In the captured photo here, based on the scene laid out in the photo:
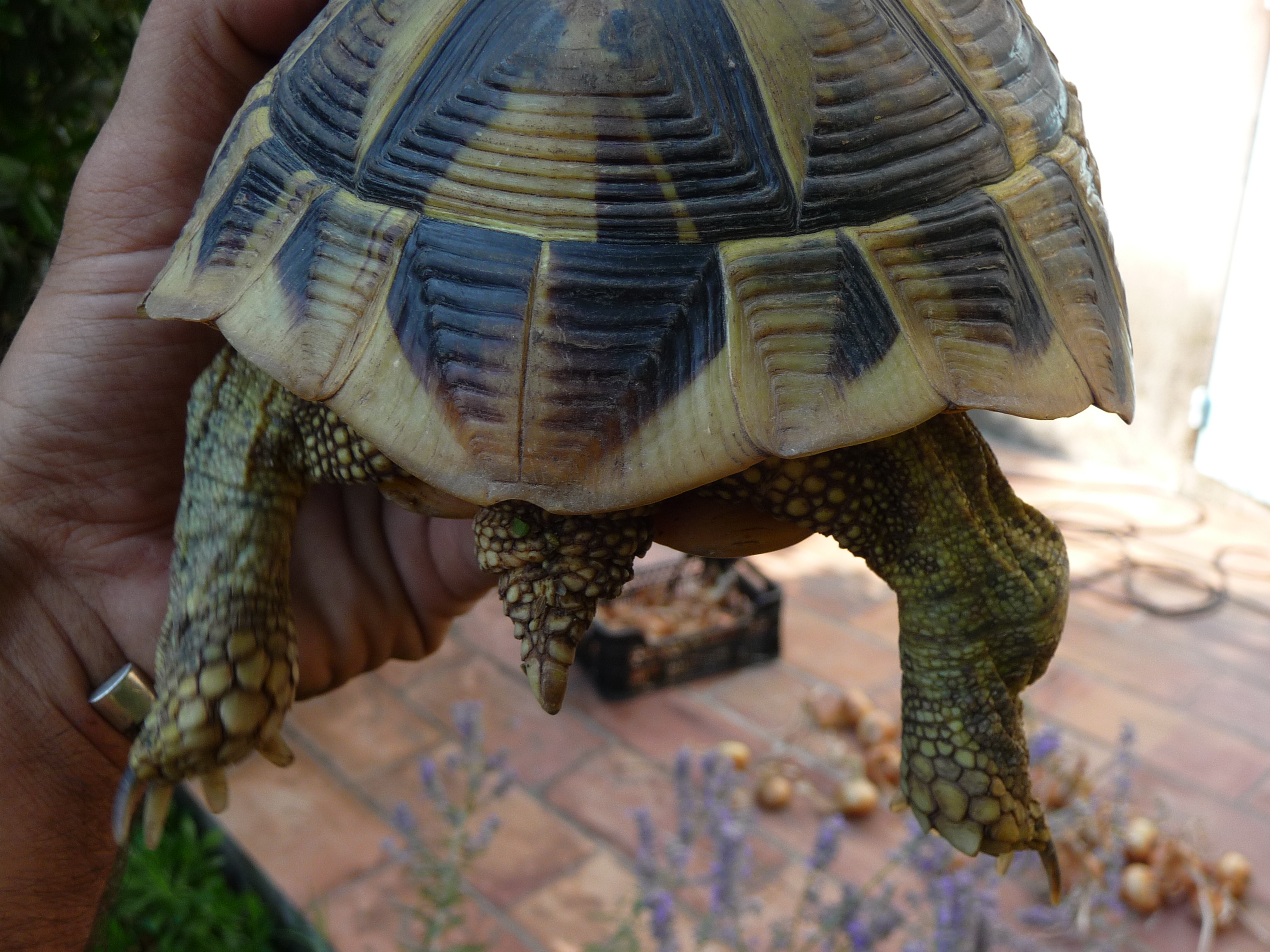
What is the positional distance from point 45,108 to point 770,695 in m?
1.86

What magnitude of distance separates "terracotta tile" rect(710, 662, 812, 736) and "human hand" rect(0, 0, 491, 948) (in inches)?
54.9

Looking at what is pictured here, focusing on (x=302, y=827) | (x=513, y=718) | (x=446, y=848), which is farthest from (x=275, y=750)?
(x=513, y=718)

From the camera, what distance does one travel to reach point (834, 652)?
2736 millimetres

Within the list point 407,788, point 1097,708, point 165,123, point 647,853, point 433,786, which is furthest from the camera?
point 1097,708

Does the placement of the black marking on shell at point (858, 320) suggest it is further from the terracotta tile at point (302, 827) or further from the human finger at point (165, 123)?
the terracotta tile at point (302, 827)

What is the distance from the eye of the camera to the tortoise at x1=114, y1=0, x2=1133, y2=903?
0.70 metres

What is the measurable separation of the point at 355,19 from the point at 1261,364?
10.8 feet

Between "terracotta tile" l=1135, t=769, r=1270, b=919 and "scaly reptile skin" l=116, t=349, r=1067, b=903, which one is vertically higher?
"scaly reptile skin" l=116, t=349, r=1067, b=903

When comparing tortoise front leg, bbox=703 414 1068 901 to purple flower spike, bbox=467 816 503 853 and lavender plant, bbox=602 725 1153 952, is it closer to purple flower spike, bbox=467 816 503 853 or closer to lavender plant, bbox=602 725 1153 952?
lavender plant, bbox=602 725 1153 952

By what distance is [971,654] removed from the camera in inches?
34.3

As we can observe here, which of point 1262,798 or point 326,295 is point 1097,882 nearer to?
point 1262,798

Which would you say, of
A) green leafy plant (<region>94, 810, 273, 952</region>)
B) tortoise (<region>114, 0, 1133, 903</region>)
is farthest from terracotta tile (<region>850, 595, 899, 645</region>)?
tortoise (<region>114, 0, 1133, 903</region>)

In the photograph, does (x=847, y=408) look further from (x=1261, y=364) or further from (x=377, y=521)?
(x=1261, y=364)

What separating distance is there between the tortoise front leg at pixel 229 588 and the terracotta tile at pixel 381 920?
96 cm
